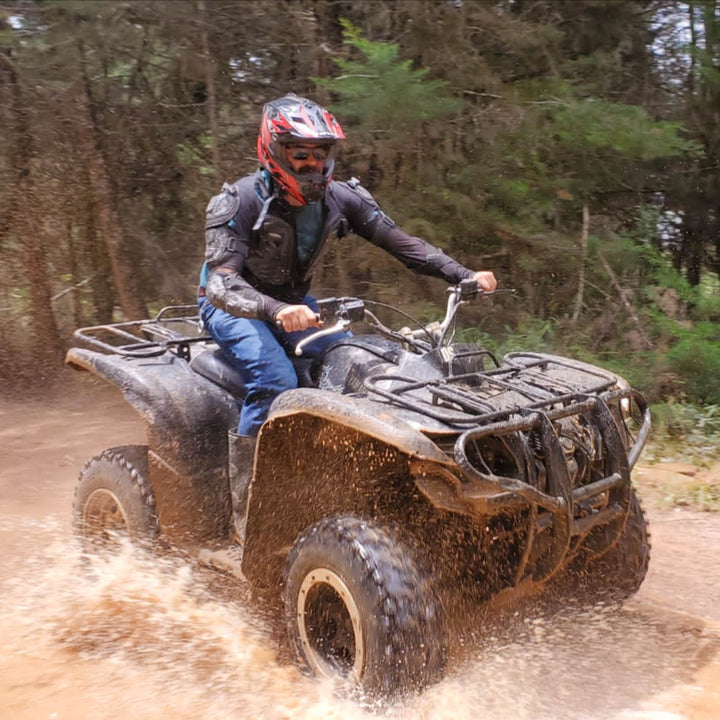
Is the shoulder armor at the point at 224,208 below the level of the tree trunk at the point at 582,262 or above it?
above

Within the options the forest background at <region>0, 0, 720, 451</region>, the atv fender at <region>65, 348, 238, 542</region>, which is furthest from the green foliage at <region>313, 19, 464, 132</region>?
the atv fender at <region>65, 348, 238, 542</region>

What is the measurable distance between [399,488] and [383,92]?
15.3 ft

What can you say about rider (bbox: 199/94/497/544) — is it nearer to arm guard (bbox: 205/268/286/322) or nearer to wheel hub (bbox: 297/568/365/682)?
arm guard (bbox: 205/268/286/322)

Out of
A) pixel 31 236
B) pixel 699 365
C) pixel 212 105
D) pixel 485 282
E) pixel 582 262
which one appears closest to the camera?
pixel 485 282

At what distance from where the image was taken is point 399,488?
10.6ft

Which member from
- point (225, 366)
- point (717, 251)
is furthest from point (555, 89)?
point (225, 366)

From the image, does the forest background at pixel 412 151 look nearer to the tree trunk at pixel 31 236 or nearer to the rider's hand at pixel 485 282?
the tree trunk at pixel 31 236

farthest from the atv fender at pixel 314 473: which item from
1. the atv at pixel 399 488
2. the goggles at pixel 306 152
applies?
the goggles at pixel 306 152

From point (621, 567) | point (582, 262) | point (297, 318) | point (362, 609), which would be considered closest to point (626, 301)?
point (582, 262)

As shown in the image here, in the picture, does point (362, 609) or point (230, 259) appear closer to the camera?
point (362, 609)

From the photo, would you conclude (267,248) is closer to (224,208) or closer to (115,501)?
(224,208)

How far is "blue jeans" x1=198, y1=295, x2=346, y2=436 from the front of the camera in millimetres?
3584

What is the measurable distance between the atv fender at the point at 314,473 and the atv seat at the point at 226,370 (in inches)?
21.0

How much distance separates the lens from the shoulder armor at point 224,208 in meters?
3.63
